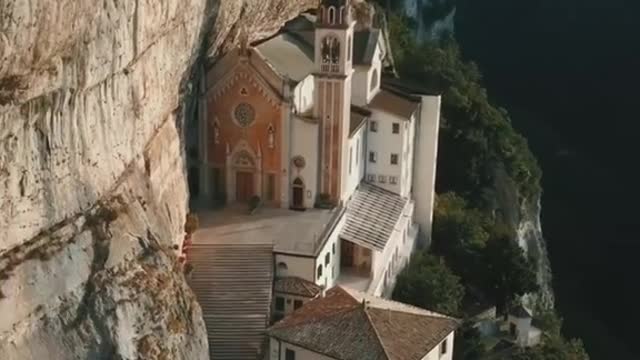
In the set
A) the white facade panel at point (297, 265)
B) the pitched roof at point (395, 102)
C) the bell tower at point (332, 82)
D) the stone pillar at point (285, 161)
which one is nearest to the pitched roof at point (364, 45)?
the pitched roof at point (395, 102)

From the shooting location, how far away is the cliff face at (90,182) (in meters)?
28.3

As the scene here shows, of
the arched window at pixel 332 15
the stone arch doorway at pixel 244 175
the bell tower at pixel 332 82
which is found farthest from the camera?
the stone arch doorway at pixel 244 175

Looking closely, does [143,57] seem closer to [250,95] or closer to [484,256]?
[250,95]

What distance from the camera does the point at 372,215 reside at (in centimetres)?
5091

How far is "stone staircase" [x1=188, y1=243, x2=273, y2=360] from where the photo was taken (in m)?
40.4

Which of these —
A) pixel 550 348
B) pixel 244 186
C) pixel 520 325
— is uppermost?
pixel 244 186

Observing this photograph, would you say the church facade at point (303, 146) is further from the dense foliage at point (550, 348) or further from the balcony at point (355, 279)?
the dense foliage at point (550, 348)

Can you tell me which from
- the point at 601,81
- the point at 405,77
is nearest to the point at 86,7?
the point at 405,77

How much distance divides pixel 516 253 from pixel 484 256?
5.10ft

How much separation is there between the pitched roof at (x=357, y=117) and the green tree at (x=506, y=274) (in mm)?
11085

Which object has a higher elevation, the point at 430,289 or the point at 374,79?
the point at 374,79

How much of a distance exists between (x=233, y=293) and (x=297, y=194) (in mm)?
7155

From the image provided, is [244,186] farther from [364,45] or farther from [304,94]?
[364,45]

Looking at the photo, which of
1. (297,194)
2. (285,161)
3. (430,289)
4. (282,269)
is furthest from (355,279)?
(285,161)
